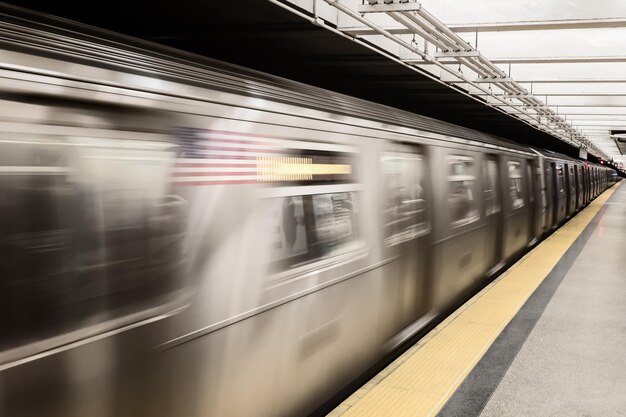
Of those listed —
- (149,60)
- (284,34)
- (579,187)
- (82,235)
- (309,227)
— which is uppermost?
(284,34)

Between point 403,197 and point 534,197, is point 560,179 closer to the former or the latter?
A: point 534,197

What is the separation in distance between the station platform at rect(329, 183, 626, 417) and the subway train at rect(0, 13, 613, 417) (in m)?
0.36

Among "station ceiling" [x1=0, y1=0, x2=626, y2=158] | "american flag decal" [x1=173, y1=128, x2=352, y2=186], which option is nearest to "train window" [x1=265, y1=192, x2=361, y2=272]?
"american flag decal" [x1=173, y1=128, x2=352, y2=186]

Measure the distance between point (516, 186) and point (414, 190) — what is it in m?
4.64

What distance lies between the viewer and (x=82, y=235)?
67.6 inches

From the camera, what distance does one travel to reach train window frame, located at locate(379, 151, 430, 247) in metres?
3.84

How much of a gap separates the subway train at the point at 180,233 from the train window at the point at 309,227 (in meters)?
0.01

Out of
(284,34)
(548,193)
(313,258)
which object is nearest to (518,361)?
(313,258)

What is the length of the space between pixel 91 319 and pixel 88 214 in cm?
33

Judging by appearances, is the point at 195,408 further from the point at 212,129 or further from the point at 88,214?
the point at 212,129

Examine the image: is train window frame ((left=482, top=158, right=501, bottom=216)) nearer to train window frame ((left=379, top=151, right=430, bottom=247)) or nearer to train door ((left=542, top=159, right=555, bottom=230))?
train window frame ((left=379, top=151, right=430, bottom=247))

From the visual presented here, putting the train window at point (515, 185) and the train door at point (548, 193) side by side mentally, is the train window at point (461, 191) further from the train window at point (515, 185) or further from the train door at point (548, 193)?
the train door at point (548, 193)

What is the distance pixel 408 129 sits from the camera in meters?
4.27

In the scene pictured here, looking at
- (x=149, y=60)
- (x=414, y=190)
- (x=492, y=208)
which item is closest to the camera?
(x=149, y=60)
